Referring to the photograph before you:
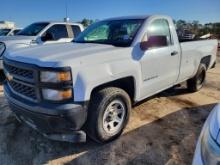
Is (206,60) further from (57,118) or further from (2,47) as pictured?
(2,47)

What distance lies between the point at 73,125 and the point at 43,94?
0.52m

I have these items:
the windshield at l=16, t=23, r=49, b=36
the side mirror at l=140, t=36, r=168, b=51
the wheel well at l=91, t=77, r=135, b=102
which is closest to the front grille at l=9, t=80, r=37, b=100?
the wheel well at l=91, t=77, r=135, b=102

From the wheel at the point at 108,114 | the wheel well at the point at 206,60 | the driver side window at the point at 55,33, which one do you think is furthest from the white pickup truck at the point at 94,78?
the driver side window at the point at 55,33

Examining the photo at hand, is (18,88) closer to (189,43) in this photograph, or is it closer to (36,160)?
(36,160)

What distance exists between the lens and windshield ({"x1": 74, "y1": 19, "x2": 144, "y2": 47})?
4.30 meters

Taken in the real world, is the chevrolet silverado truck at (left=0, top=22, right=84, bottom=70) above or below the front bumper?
above

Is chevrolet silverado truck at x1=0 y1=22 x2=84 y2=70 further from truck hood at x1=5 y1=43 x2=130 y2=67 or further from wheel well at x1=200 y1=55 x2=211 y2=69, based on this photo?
wheel well at x1=200 y1=55 x2=211 y2=69

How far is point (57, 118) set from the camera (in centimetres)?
315

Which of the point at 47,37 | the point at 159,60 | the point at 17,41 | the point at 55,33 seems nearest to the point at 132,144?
the point at 159,60

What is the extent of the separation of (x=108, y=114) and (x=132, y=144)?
56 centimetres

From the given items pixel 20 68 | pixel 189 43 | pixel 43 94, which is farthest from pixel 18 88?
pixel 189 43

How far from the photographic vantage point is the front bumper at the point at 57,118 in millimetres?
3145

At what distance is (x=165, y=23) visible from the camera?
4.95 metres

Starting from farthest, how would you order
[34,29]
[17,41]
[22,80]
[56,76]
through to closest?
[34,29] < [17,41] < [22,80] < [56,76]
